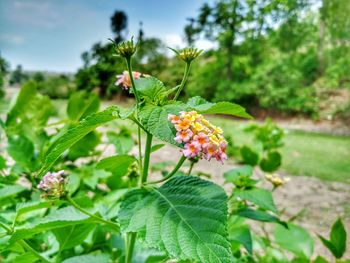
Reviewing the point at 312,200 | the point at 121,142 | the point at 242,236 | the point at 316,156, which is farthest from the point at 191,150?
the point at 316,156

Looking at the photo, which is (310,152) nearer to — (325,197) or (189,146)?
(325,197)

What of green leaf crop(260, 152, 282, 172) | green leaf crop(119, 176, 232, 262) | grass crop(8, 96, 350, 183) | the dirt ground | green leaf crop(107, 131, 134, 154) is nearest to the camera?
green leaf crop(119, 176, 232, 262)

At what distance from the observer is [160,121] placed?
0.44 m

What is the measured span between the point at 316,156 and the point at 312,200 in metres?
1.75

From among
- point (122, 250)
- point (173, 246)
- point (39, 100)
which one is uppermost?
point (39, 100)

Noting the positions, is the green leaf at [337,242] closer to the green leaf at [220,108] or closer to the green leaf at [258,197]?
the green leaf at [258,197]

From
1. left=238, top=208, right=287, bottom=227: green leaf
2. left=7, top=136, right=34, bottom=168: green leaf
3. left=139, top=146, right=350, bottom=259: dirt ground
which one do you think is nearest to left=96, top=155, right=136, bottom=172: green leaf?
left=238, top=208, right=287, bottom=227: green leaf

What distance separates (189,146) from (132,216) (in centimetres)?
11

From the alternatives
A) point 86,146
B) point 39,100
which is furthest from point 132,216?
point 39,100

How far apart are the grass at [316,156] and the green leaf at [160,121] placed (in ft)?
7.48

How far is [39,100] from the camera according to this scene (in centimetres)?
119

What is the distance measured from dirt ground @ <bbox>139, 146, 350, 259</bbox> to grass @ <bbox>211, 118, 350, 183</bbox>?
0.86ft

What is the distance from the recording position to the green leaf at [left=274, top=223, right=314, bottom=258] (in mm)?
941

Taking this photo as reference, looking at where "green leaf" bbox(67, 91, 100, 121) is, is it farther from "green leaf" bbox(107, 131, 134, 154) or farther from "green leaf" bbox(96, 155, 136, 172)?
"green leaf" bbox(96, 155, 136, 172)
